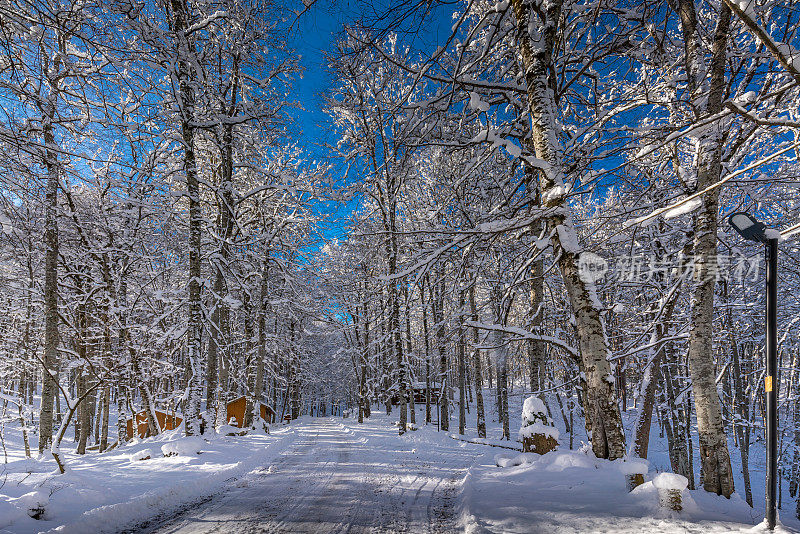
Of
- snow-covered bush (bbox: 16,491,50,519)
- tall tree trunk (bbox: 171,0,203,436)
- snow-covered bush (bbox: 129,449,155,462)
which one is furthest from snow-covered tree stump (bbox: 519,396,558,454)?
tall tree trunk (bbox: 171,0,203,436)

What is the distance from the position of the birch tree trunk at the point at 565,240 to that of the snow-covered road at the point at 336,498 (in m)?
2.19

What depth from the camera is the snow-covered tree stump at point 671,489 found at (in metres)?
3.58

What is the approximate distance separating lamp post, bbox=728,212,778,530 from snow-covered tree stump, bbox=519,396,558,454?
3.72 m

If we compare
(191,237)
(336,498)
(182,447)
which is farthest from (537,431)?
(191,237)

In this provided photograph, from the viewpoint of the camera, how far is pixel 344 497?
5.53 meters

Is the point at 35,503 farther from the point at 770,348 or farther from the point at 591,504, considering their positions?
the point at 770,348

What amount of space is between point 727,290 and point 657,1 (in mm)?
11122

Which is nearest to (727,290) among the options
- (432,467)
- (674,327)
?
(674,327)

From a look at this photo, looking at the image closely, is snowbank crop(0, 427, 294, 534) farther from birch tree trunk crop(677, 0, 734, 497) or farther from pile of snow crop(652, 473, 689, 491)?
birch tree trunk crop(677, 0, 734, 497)

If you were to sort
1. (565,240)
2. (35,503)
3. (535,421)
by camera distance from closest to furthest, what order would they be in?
(35,503)
(565,240)
(535,421)

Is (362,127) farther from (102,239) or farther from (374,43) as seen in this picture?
(374,43)

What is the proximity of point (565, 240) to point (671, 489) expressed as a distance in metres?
2.64

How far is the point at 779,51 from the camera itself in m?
2.29

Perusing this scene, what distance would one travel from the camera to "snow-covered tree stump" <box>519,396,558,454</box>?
6.93 metres
